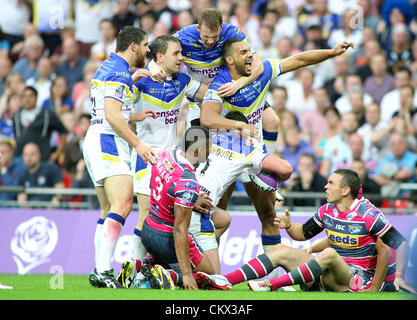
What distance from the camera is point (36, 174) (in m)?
12.9

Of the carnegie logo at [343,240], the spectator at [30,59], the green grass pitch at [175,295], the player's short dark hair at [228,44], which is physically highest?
the spectator at [30,59]

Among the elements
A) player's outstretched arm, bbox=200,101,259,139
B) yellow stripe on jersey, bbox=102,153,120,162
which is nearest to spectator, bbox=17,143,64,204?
yellow stripe on jersey, bbox=102,153,120,162

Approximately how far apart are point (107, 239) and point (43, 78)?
8463 mm

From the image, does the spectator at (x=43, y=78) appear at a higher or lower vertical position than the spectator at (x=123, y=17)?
lower

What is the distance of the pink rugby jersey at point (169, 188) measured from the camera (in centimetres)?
722

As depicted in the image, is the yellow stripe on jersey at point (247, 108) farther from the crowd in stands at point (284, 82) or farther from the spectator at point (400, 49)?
the spectator at point (400, 49)

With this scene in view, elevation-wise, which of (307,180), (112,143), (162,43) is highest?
(162,43)

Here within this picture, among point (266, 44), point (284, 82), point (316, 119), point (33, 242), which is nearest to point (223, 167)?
point (33, 242)

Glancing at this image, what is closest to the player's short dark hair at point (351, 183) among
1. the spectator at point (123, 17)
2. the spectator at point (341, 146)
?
the spectator at point (341, 146)

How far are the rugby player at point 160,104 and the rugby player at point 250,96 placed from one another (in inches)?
19.2

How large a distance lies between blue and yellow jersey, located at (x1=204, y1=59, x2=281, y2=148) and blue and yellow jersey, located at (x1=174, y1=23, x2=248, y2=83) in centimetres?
24

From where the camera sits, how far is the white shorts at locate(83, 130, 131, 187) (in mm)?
7852

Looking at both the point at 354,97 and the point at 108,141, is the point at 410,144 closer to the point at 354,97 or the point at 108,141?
the point at 354,97

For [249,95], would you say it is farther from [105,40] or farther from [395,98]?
[105,40]
